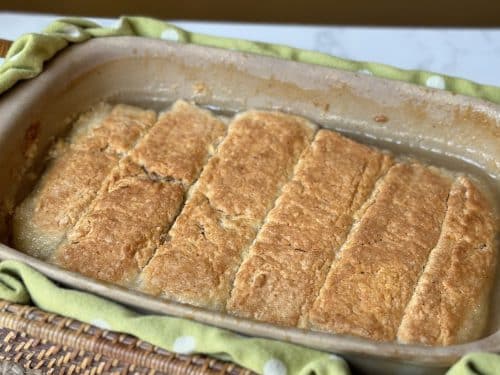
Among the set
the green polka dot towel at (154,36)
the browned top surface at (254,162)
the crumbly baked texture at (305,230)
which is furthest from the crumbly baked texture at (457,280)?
the browned top surface at (254,162)

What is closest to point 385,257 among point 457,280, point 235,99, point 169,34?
point 457,280

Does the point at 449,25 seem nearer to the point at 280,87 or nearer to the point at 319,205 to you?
the point at 280,87

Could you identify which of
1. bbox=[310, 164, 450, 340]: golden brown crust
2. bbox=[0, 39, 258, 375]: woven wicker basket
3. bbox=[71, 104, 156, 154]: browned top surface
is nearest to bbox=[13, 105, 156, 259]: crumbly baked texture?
bbox=[71, 104, 156, 154]: browned top surface

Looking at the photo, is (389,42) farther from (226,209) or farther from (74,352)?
(74,352)

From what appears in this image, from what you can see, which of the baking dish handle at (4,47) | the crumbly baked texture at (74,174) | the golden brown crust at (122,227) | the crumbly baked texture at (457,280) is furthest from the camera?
the baking dish handle at (4,47)

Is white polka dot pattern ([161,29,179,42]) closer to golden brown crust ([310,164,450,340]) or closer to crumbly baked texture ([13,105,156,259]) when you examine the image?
crumbly baked texture ([13,105,156,259])

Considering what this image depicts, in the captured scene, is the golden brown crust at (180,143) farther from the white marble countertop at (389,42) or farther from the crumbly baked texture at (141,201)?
the white marble countertop at (389,42)

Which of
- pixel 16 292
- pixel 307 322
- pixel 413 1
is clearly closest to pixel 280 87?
pixel 307 322
